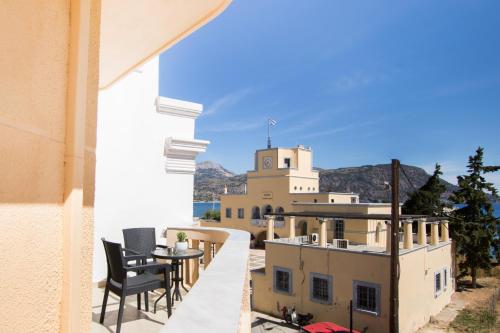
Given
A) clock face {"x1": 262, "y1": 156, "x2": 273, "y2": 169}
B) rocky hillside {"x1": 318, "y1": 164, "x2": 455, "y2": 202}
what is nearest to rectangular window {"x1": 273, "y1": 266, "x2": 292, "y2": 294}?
clock face {"x1": 262, "y1": 156, "x2": 273, "y2": 169}

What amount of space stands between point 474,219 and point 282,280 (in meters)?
15.1

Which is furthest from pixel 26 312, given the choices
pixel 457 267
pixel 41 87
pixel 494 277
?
pixel 494 277

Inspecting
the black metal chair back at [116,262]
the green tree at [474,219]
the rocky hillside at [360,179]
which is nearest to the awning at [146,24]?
the black metal chair back at [116,262]

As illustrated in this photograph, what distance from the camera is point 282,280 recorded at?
1617cm

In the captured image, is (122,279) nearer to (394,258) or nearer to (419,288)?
(394,258)

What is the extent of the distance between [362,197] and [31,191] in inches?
3948

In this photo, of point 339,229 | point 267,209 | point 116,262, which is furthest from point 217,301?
point 267,209

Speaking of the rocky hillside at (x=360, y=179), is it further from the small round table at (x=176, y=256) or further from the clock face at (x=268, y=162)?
the small round table at (x=176, y=256)

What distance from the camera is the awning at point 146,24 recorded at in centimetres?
215

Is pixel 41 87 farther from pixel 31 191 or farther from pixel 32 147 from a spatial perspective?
pixel 31 191

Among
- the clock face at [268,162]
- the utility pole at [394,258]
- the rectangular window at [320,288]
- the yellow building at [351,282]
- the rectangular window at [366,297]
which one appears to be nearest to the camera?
the utility pole at [394,258]

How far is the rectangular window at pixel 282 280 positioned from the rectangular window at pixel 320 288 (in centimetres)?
116

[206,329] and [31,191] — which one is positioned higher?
[31,191]

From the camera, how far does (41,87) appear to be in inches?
45.1
